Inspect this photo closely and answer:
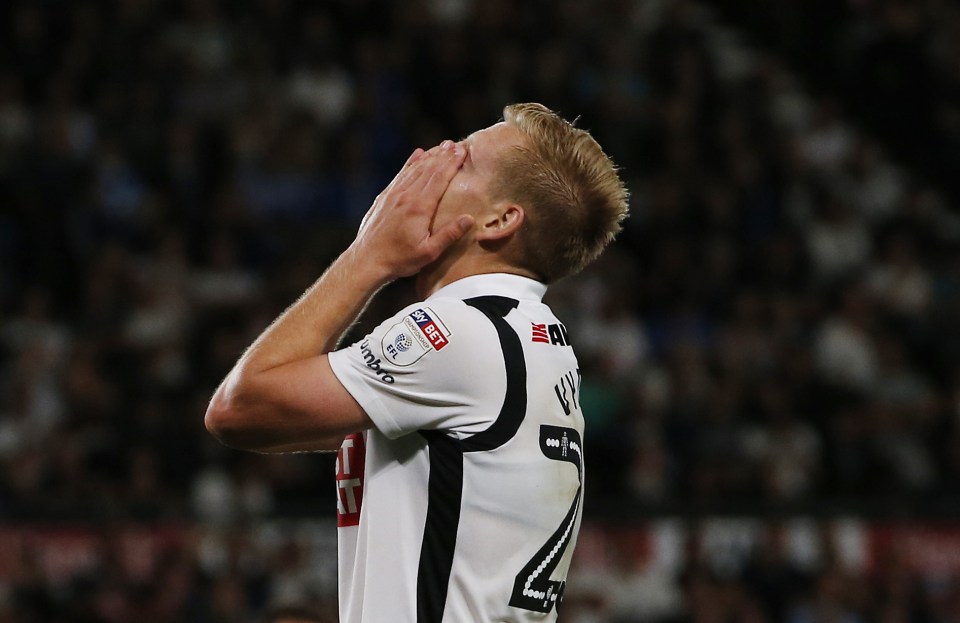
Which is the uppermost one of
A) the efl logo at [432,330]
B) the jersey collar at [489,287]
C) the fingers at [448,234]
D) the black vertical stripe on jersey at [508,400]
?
the fingers at [448,234]

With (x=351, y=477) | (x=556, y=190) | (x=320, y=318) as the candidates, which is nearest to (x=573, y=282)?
(x=556, y=190)

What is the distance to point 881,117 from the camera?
1422 cm

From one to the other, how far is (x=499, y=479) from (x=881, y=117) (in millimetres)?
12034

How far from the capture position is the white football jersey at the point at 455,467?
9.94 feet

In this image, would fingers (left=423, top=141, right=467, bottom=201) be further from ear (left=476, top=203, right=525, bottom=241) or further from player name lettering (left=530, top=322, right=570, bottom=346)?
player name lettering (left=530, top=322, right=570, bottom=346)

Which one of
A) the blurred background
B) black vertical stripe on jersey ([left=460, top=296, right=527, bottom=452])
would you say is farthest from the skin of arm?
the blurred background

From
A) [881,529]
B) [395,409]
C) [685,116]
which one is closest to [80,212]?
[685,116]

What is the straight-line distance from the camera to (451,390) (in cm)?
303

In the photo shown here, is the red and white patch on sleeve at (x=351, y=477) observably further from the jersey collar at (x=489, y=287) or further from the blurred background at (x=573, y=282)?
the blurred background at (x=573, y=282)

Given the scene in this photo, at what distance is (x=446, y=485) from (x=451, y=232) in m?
0.57

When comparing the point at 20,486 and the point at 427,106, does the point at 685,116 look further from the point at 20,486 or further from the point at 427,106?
the point at 20,486

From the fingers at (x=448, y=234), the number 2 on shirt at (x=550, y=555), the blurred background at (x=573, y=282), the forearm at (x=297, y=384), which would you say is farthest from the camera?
the blurred background at (x=573, y=282)

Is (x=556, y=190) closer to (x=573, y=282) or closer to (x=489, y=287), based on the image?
(x=489, y=287)

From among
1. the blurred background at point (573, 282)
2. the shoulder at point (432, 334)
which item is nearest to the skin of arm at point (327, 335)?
the shoulder at point (432, 334)
